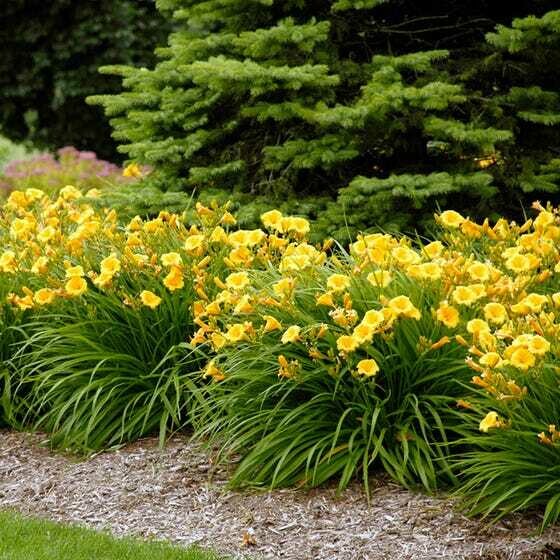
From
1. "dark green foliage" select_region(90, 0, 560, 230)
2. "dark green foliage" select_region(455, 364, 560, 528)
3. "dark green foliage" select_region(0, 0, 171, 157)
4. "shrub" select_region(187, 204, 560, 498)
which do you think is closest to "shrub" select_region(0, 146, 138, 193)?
"dark green foliage" select_region(0, 0, 171, 157)

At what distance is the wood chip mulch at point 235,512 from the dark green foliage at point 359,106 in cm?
215

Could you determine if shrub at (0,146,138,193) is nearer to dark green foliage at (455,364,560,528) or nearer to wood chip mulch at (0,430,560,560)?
wood chip mulch at (0,430,560,560)

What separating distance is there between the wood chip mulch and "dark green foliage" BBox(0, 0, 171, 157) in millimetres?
10469

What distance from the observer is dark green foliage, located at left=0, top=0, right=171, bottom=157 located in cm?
1457

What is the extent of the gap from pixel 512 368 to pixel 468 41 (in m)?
3.81

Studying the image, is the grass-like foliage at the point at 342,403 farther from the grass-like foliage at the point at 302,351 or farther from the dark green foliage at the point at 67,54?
the dark green foliage at the point at 67,54

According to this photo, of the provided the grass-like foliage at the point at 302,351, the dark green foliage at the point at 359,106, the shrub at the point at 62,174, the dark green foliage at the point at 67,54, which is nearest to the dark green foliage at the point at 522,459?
the grass-like foliage at the point at 302,351

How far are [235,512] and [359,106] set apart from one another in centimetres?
275

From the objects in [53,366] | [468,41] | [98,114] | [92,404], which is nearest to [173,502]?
[92,404]

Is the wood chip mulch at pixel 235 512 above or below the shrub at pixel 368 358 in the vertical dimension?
below

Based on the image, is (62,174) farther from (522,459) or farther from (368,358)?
(522,459)

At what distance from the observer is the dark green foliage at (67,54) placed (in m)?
14.6

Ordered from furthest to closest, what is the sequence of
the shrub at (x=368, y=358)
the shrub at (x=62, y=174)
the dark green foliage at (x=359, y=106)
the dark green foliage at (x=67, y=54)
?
the dark green foliage at (x=67, y=54)
the shrub at (x=62, y=174)
the dark green foliage at (x=359, y=106)
the shrub at (x=368, y=358)

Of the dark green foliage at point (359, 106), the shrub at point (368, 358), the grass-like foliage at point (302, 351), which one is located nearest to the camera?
the grass-like foliage at point (302, 351)
